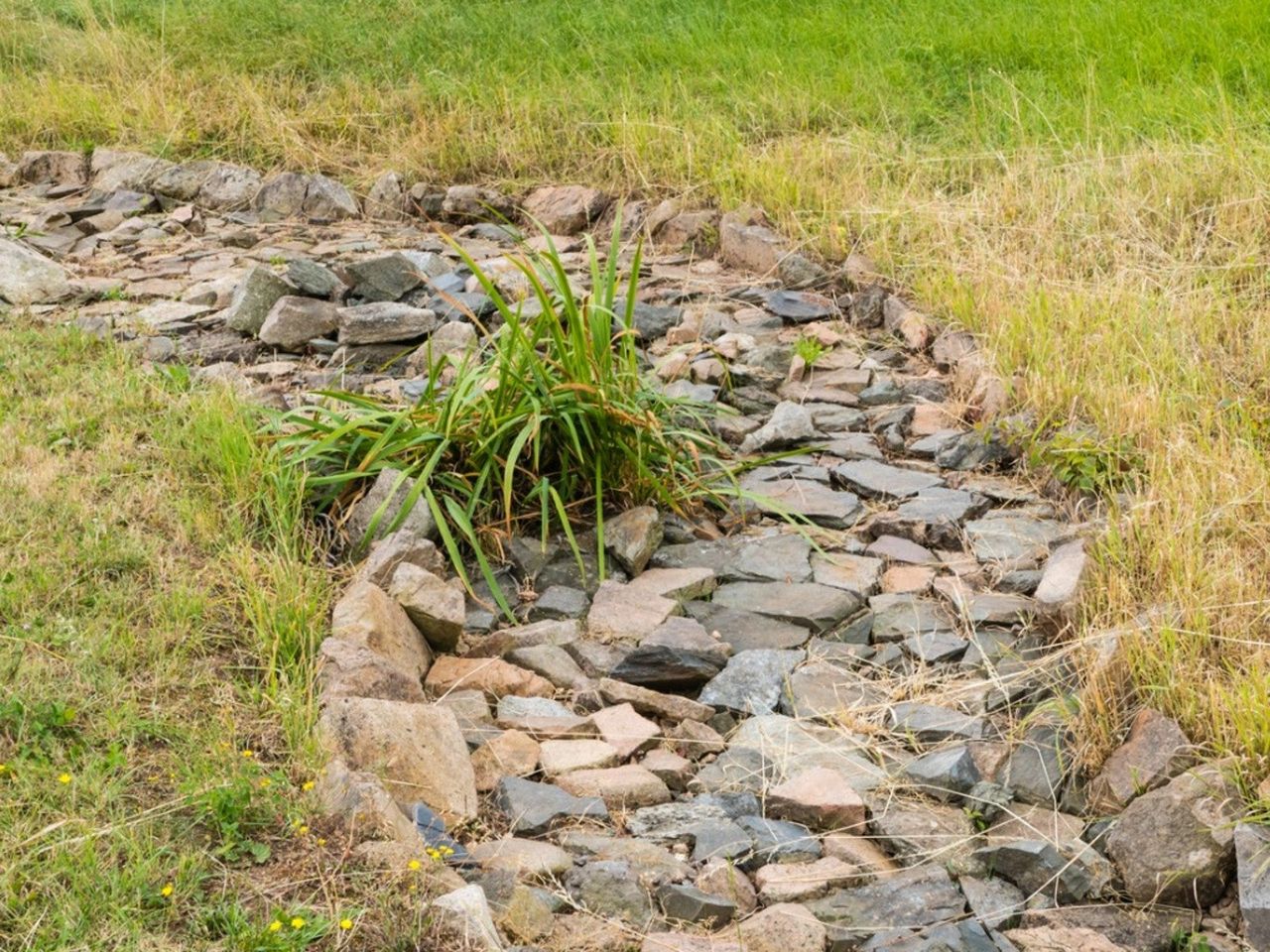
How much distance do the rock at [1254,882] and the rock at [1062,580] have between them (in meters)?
1.00

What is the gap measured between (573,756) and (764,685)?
56 centimetres

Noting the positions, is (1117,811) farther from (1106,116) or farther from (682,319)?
(1106,116)

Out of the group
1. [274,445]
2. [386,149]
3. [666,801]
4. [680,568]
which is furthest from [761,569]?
[386,149]

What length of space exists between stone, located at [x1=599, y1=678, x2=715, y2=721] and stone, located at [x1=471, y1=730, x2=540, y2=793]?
30 cm

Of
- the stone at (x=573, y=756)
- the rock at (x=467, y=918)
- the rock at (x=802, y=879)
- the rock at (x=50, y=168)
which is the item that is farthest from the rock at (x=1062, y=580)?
the rock at (x=50, y=168)

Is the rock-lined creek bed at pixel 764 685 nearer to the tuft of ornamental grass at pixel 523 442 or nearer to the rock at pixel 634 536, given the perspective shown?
the rock at pixel 634 536

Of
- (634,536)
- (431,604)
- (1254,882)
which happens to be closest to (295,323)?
(634,536)

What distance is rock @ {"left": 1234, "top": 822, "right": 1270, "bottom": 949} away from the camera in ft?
8.13

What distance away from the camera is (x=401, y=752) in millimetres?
2891

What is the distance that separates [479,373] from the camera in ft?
14.0

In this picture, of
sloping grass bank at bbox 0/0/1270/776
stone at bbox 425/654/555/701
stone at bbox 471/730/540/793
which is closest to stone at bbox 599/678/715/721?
stone at bbox 425/654/555/701

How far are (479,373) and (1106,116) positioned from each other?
12.5 ft

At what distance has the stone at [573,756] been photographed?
10.3 feet

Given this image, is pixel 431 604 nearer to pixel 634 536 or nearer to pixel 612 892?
pixel 634 536
